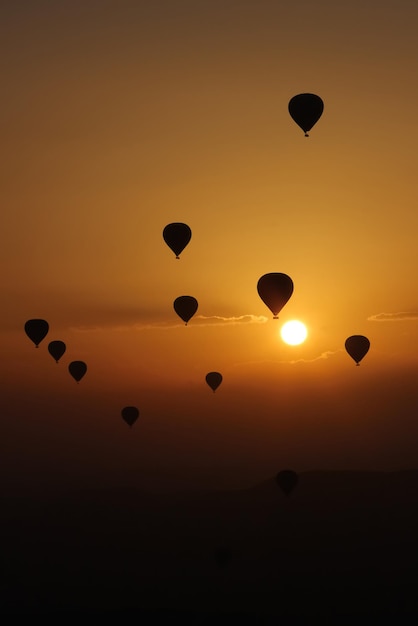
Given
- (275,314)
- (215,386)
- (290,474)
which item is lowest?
(275,314)

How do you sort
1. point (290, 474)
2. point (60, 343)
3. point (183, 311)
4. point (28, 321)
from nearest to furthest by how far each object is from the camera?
point (183, 311) < point (28, 321) < point (60, 343) < point (290, 474)

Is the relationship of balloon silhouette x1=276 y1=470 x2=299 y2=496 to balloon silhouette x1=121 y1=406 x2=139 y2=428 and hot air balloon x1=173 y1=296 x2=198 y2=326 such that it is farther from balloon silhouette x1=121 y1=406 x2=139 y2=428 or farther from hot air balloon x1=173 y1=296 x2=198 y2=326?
hot air balloon x1=173 y1=296 x2=198 y2=326

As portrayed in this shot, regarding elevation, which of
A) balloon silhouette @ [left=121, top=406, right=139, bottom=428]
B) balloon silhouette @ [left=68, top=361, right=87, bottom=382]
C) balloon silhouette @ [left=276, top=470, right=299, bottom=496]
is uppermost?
balloon silhouette @ [left=276, top=470, right=299, bottom=496]

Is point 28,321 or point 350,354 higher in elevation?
point 350,354

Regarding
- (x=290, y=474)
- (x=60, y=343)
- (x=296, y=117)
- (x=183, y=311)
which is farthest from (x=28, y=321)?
(x=290, y=474)

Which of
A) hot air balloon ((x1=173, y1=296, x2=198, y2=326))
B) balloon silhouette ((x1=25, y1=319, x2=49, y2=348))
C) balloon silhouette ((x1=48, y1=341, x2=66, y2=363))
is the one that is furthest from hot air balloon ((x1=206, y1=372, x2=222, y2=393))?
balloon silhouette ((x1=25, y1=319, x2=49, y2=348))

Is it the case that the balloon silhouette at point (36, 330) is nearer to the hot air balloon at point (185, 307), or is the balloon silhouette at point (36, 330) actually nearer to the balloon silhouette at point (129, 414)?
the hot air balloon at point (185, 307)

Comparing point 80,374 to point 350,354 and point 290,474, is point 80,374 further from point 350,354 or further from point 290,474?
point 290,474

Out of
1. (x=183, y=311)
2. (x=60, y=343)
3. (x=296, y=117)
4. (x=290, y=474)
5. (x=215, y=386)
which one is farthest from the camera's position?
(x=290, y=474)
